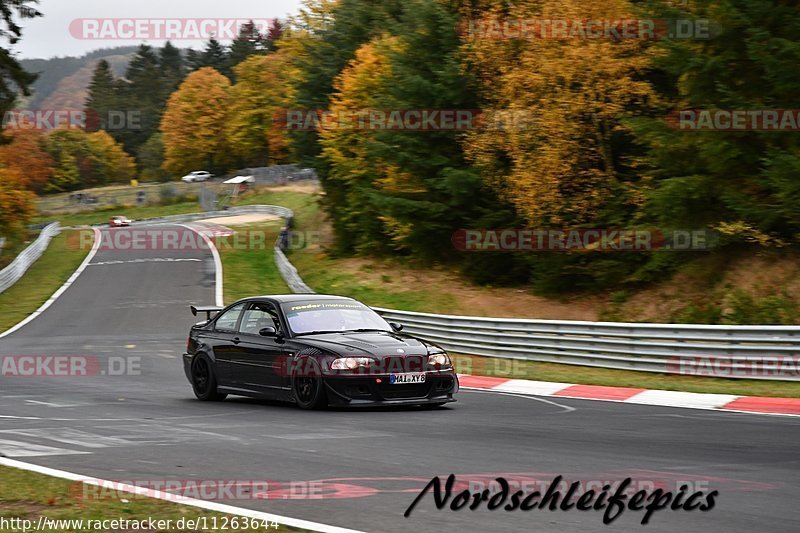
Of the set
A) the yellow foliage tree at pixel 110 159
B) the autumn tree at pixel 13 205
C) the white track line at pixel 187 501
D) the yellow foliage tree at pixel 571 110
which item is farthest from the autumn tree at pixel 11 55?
the yellow foliage tree at pixel 110 159

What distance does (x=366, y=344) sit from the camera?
41.4ft

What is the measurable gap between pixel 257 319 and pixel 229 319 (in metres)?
0.70

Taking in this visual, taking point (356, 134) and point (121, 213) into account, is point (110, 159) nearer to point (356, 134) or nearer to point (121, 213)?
point (121, 213)

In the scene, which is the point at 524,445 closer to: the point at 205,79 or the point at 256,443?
the point at 256,443

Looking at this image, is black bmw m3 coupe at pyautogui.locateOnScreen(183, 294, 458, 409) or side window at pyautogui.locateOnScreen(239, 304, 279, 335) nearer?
black bmw m3 coupe at pyautogui.locateOnScreen(183, 294, 458, 409)

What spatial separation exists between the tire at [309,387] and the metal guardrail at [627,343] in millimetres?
7019

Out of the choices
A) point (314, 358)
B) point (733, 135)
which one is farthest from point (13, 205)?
point (314, 358)

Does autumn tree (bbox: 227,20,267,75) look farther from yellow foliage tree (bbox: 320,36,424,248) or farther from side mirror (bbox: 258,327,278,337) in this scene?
side mirror (bbox: 258,327,278,337)

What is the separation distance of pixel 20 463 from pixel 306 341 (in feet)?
15.2

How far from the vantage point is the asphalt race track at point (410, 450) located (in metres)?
6.47

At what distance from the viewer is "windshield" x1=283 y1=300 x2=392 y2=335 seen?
525 inches

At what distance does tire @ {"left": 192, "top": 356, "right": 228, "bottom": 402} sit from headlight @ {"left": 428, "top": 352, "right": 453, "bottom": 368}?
326cm

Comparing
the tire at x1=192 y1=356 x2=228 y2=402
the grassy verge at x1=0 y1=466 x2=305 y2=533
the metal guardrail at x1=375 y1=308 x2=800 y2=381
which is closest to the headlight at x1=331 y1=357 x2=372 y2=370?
the tire at x1=192 y1=356 x2=228 y2=402

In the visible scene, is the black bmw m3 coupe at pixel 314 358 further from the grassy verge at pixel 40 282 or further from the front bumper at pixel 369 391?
the grassy verge at pixel 40 282
